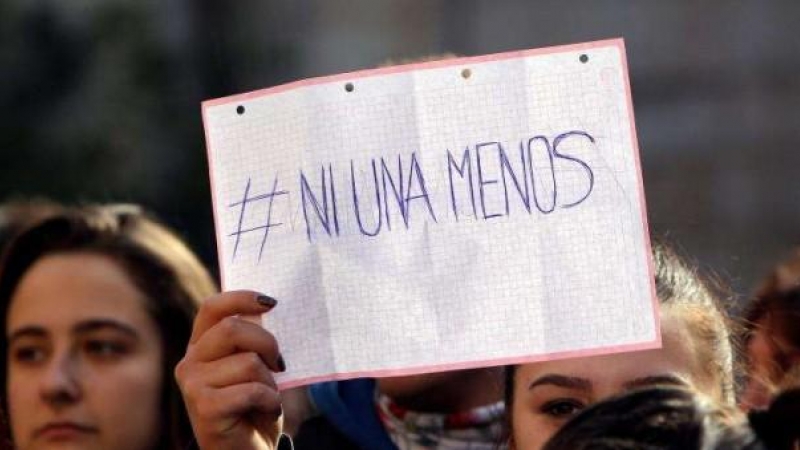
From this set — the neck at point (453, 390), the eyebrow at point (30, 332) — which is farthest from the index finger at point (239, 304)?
the eyebrow at point (30, 332)

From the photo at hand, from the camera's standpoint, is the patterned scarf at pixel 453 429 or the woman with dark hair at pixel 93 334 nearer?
the patterned scarf at pixel 453 429

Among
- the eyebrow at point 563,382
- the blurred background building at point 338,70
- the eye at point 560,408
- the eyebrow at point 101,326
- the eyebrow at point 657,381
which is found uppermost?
the blurred background building at point 338,70

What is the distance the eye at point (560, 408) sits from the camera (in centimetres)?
244

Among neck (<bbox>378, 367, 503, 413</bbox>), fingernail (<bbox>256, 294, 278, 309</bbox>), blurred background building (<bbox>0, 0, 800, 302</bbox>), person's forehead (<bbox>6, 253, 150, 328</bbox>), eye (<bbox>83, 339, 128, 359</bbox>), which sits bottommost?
neck (<bbox>378, 367, 503, 413</bbox>)

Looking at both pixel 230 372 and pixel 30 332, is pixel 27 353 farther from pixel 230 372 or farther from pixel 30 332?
pixel 230 372

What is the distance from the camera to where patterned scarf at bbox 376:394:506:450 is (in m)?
3.00

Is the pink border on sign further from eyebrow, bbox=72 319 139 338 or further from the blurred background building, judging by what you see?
the blurred background building

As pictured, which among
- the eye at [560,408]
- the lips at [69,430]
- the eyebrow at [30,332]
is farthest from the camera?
the eyebrow at [30,332]

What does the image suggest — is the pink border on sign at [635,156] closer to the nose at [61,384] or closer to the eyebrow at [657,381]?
the eyebrow at [657,381]

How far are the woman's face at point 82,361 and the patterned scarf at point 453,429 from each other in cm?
51

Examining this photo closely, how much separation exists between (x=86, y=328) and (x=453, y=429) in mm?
702

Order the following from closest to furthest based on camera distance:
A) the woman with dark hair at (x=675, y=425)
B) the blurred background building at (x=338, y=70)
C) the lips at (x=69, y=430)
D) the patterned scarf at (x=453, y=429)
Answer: the woman with dark hair at (x=675, y=425) → the patterned scarf at (x=453, y=429) → the lips at (x=69, y=430) → the blurred background building at (x=338, y=70)

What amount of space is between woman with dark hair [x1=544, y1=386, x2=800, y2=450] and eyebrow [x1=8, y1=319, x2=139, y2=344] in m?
1.44

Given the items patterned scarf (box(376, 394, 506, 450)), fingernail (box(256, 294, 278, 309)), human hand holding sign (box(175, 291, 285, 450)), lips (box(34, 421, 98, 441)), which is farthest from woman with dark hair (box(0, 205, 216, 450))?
fingernail (box(256, 294, 278, 309))
